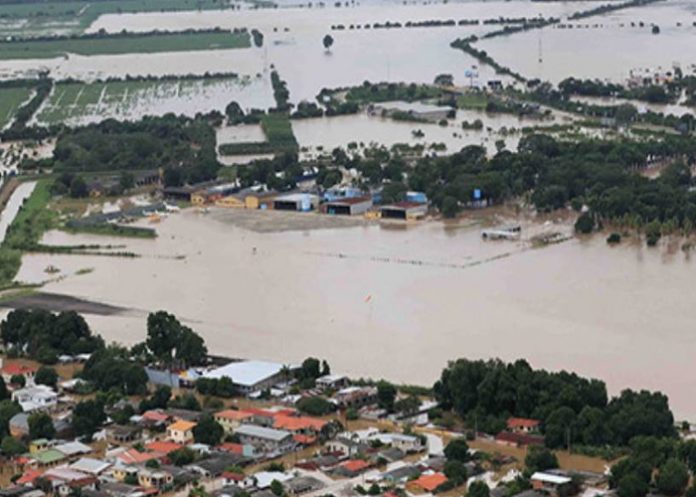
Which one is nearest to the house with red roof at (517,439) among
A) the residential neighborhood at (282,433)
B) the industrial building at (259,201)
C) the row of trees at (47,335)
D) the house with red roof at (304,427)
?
the residential neighborhood at (282,433)

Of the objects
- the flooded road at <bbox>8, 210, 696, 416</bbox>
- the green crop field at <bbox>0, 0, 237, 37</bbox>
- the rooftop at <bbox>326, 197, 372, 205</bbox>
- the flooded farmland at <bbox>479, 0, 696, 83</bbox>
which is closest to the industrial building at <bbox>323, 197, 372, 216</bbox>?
the rooftop at <bbox>326, 197, 372, 205</bbox>

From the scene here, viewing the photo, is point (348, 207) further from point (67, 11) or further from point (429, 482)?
point (67, 11)

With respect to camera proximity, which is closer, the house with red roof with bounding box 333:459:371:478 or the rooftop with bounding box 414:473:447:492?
the rooftop with bounding box 414:473:447:492

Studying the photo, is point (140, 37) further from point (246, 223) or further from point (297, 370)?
point (297, 370)

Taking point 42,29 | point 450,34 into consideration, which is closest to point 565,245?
point 450,34

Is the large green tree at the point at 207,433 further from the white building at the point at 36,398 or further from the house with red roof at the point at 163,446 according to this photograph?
the white building at the point at 36,398

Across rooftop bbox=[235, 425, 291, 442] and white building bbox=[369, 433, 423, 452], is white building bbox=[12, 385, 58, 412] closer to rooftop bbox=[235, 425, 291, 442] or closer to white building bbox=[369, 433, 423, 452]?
rooftop bbox=[235, 425, 291, 442]
